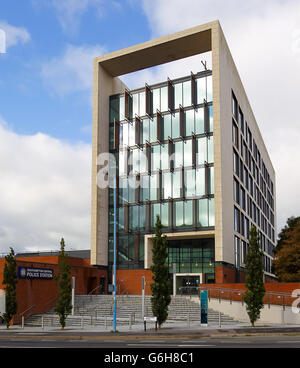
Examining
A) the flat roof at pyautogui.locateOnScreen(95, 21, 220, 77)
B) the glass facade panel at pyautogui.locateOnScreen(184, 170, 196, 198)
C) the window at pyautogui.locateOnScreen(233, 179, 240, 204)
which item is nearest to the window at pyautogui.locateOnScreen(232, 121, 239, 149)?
the window at pyautogui.locateOnScreen(233, 179, 240, 204)

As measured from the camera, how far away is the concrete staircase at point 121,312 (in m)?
37.7

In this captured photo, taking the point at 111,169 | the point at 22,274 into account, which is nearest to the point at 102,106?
the point at 111,169

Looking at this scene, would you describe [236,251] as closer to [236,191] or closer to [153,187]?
[236,191]

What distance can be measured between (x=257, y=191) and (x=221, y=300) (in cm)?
3992

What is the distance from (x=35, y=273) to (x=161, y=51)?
94.1ft

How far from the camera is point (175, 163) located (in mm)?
54781

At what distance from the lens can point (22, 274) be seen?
42875 mm

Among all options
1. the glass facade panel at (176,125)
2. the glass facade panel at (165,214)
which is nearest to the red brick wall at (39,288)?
the glass facade panel at (165,214)

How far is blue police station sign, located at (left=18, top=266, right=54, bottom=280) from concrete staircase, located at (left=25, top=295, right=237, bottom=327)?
3.43 m

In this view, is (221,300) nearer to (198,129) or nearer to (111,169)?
(198,129)

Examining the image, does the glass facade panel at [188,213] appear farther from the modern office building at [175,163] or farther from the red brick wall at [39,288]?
the red brick wall at [39,288]

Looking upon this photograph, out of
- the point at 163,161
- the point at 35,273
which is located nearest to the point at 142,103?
the point at 163,161

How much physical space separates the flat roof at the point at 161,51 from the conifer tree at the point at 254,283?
28.1 metres
